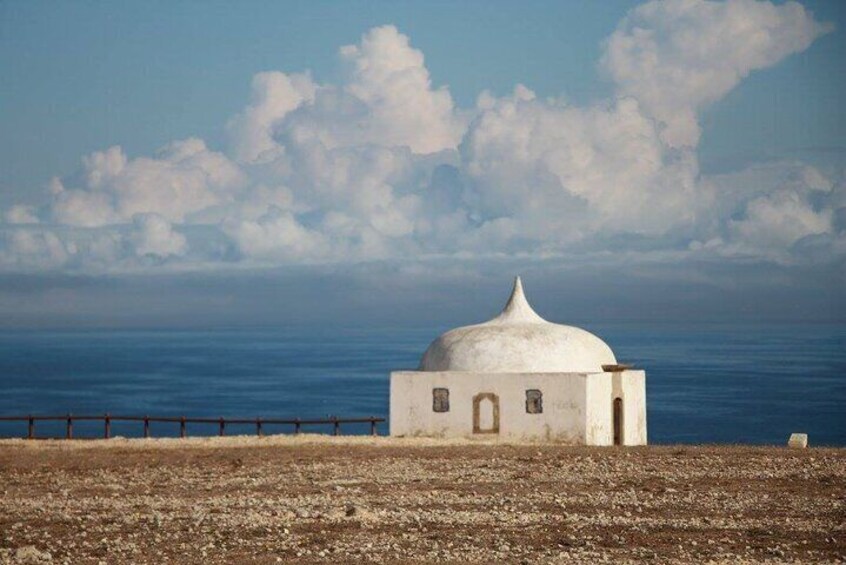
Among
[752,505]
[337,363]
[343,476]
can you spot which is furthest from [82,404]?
[752,505]

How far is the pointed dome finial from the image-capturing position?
40.7 meters

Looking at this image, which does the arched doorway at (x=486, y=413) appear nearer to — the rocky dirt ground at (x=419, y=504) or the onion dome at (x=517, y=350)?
the onion dome at (x=517, y=350)

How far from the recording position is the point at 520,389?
3744cm

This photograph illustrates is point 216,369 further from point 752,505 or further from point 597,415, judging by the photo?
point 752,505

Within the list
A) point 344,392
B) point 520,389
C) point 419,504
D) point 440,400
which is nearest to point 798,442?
point 520,389

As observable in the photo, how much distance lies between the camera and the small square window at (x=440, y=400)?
125 feet

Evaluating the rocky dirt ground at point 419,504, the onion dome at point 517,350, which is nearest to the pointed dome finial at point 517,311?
the onion dome at point 517,350

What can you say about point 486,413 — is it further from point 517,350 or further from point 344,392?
point 344,392

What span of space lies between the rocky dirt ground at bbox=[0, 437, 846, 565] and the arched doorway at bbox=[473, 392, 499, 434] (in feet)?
6.38

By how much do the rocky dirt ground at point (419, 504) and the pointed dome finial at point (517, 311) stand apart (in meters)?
5.85

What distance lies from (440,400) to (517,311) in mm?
4258

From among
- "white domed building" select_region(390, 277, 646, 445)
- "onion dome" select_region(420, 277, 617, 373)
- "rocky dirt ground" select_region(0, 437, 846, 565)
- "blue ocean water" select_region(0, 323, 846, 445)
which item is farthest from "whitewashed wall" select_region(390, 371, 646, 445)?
"blue ocean water" select_region(0, 323, 846, 445)

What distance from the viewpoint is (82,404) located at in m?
111

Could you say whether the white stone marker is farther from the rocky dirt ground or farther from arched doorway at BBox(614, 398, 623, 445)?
arched doorway at BBox(614, 398, 623, 445)
